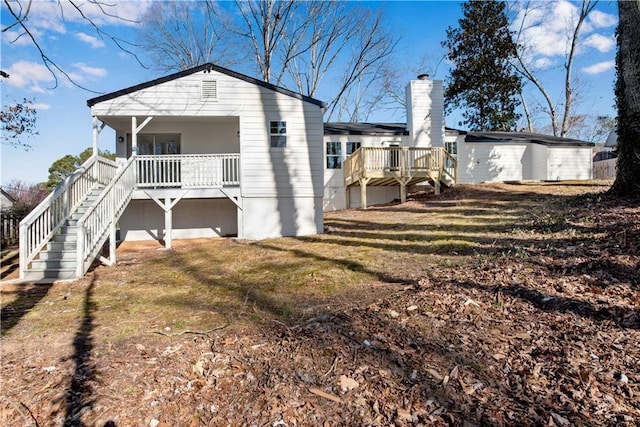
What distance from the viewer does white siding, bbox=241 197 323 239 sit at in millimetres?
11281

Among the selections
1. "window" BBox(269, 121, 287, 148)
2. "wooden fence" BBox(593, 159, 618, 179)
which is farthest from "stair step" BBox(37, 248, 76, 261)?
"wooden fence" BBox(593, 159, 618, 179)

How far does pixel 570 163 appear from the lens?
19844 mm

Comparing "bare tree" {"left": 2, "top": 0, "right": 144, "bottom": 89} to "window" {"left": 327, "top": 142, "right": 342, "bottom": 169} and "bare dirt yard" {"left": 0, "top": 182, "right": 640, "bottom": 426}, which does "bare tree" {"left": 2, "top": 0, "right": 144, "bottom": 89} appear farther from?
"window" {"left": 327, "top": 142, "right": 342, "bottom": 169}

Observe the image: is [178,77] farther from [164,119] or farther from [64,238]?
[64,238]

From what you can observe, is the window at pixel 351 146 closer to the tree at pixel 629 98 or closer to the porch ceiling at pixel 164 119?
the porch ceiling at pixel 164 119

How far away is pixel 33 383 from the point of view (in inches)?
125

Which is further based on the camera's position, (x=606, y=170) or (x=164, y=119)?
(x=606, y=170)

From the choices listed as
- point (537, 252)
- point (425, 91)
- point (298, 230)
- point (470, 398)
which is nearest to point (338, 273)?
point (537, 252)

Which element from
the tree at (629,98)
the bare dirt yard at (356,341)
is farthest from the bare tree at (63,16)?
the tree at (629,98)

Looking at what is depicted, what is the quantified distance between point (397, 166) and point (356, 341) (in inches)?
495

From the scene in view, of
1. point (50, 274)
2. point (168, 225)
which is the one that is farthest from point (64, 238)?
point (168, 225)

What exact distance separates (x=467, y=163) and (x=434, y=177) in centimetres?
463

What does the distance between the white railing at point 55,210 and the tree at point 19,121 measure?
30.3ft

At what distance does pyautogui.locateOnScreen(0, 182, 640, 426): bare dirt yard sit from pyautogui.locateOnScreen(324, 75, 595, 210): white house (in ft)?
28.3
